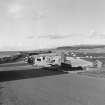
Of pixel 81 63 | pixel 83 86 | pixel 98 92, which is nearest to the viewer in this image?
pixel 98 92

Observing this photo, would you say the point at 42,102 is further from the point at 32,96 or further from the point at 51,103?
the point at 32,96

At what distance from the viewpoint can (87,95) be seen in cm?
1723

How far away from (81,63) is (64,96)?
94.8 ft

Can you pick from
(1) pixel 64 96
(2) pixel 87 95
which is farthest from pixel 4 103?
(2) pixel 87 95

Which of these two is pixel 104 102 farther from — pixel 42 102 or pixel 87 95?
pixel 42 102

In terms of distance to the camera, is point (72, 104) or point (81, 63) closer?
point (72, 104)

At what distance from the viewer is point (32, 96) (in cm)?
1744

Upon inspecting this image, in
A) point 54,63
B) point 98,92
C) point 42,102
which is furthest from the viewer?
point 54,63

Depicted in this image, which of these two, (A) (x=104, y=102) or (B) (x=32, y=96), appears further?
(B) (x=32, y=96)

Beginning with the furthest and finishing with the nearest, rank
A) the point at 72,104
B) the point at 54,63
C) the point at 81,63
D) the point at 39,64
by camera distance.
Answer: the point at 39,64
the point at 54,63
the point at 81,63
the point at 72,104

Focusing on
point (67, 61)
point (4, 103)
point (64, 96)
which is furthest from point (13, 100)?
point (67, 61)

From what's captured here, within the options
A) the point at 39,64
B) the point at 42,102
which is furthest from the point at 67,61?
the point at 42,102

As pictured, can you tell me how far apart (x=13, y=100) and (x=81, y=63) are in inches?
1207

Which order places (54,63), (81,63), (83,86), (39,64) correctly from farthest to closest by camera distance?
1. (39,64)
2. (54,63)
3. (81,63)
4. (83,86)
